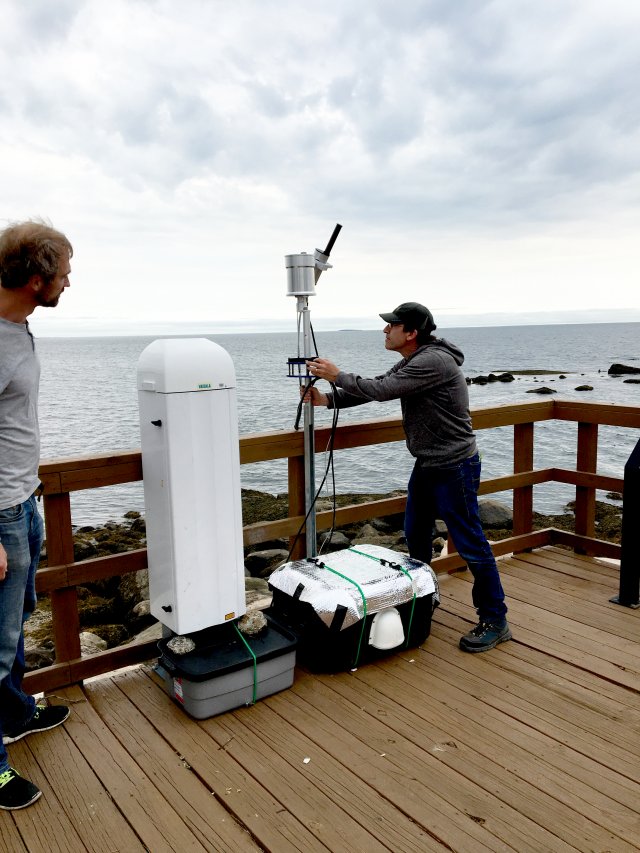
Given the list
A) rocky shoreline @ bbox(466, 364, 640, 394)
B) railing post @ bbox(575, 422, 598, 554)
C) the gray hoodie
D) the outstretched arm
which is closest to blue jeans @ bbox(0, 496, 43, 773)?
the outstretched arm

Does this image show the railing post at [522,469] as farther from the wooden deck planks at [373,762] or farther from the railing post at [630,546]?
the wooden deck planks at [373,762]

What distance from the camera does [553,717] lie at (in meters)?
2.46

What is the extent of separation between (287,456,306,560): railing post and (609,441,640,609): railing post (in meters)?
1.70

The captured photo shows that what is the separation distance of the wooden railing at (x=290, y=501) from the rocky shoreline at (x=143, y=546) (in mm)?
459

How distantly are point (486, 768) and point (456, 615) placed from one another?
1.26 metres

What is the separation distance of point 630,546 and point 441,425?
1.40 metres

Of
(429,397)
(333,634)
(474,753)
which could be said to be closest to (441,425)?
(429,397)

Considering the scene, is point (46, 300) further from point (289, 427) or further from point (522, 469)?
point (522, 469)

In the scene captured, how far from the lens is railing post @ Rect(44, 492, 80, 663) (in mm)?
2590

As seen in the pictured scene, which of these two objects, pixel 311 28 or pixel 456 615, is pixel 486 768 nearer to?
pixel 456 615

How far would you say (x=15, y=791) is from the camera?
2.01 metres

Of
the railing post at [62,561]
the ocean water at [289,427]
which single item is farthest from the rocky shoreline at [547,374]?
the railing post at [62,561]

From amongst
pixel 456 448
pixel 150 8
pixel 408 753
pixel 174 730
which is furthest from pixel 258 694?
pixel 150 8

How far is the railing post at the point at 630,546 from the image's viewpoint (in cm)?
344
